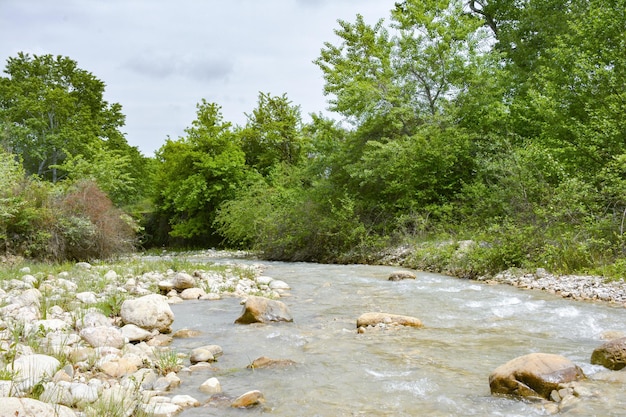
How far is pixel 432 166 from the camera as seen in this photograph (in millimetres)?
16016

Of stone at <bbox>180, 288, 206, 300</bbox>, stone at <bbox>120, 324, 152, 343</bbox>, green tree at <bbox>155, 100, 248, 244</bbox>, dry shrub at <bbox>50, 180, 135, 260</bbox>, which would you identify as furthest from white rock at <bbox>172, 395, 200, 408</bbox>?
green tree at <bbox>155, 100, 248, 244</bbox>

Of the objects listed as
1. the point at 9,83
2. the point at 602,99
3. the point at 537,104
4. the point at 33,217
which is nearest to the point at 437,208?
the point at 537,104

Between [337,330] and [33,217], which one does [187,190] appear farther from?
[337,330]

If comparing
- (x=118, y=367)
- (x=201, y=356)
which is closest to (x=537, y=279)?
(x=201, y=356)

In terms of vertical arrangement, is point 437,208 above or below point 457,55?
below

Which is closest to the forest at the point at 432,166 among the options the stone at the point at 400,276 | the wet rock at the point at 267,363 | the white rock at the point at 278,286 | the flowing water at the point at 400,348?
the stone at the point at 400,276

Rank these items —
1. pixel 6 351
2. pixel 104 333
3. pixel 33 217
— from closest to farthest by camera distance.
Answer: pixel 6 351 < pixel 104 333 < pixel 33 217

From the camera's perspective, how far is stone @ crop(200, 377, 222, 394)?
12.6 feet

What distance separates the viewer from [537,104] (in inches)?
542

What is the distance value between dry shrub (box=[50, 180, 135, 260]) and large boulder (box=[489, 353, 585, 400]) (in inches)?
509

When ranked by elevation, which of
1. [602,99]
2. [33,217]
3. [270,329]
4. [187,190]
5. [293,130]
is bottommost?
[270,329]

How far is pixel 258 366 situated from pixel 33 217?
11.0 m

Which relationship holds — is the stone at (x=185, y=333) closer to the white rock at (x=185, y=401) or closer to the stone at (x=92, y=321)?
the stone at (x=92, y=321)

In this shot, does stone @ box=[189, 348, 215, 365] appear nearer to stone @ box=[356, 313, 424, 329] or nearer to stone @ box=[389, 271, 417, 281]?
stone @ box=[356, 313, 424, 329]
